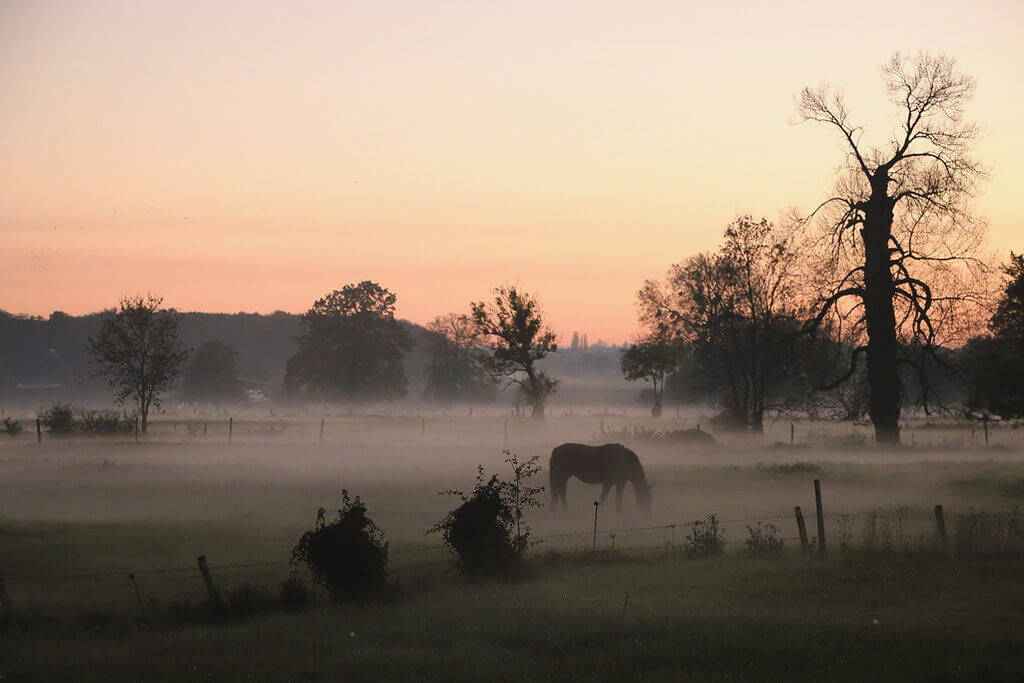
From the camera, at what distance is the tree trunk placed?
41594mm

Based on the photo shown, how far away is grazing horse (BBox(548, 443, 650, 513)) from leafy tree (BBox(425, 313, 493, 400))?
320 ft

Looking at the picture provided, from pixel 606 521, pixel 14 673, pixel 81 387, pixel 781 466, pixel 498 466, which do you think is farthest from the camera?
pixel 81 387

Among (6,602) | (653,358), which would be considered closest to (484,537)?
(6,602)

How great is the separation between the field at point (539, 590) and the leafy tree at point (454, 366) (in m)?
91.9

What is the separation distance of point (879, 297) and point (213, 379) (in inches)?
4152

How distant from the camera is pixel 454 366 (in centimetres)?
13200

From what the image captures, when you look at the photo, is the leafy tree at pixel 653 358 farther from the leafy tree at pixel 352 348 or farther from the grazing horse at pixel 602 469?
the grazing horse at pixel 602 469

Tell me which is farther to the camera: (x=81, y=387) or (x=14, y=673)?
(x=81, y=387)

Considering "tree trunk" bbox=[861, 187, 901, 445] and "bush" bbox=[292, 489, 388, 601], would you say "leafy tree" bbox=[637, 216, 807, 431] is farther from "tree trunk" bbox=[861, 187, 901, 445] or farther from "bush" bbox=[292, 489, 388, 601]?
"bush" bbox=[292, 489, 388, 601]

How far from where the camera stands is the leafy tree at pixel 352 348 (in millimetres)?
108125

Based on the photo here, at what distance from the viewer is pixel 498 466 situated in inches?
1745

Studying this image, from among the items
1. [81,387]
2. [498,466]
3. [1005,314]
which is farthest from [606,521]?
[81,387]

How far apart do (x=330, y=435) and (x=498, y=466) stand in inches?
882

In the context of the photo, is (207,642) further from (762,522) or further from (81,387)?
(81,387)
